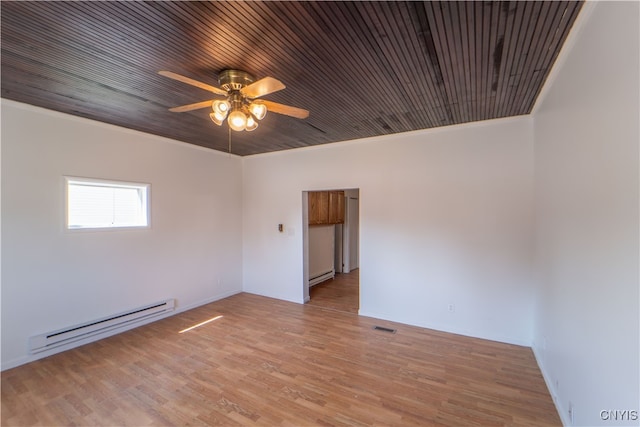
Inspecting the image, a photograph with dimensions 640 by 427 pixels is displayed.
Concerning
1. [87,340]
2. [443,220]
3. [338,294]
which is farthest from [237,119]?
[338,294]

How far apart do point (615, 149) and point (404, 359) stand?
2.54m

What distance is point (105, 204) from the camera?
139 inches

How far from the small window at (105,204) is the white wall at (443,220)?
93.1 inches

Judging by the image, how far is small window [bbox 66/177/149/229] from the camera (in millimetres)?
3221

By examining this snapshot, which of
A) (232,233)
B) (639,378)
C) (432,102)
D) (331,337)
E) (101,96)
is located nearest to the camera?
(639,378)

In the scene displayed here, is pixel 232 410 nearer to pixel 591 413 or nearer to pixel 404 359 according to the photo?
pixel 404 359

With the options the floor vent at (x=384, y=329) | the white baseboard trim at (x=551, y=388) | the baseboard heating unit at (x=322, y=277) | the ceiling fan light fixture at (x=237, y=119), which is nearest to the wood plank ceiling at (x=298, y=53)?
the ceiling fan light fixture at (x=237, y=119)

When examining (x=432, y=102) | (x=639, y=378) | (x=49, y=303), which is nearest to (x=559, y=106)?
(x=432, y=102)

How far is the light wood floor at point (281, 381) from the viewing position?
210cm

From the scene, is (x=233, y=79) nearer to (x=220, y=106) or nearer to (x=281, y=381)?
(x=220, y=106)

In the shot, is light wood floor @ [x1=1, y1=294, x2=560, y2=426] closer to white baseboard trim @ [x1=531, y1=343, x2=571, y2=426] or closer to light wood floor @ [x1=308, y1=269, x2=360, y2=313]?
white baseboard trim @ [x1=531, y1=343, x2=571, y2=426]

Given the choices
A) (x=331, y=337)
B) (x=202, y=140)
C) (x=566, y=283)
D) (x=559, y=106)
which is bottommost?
(x=331, y=337)

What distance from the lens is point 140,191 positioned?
387cm

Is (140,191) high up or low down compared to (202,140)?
down
